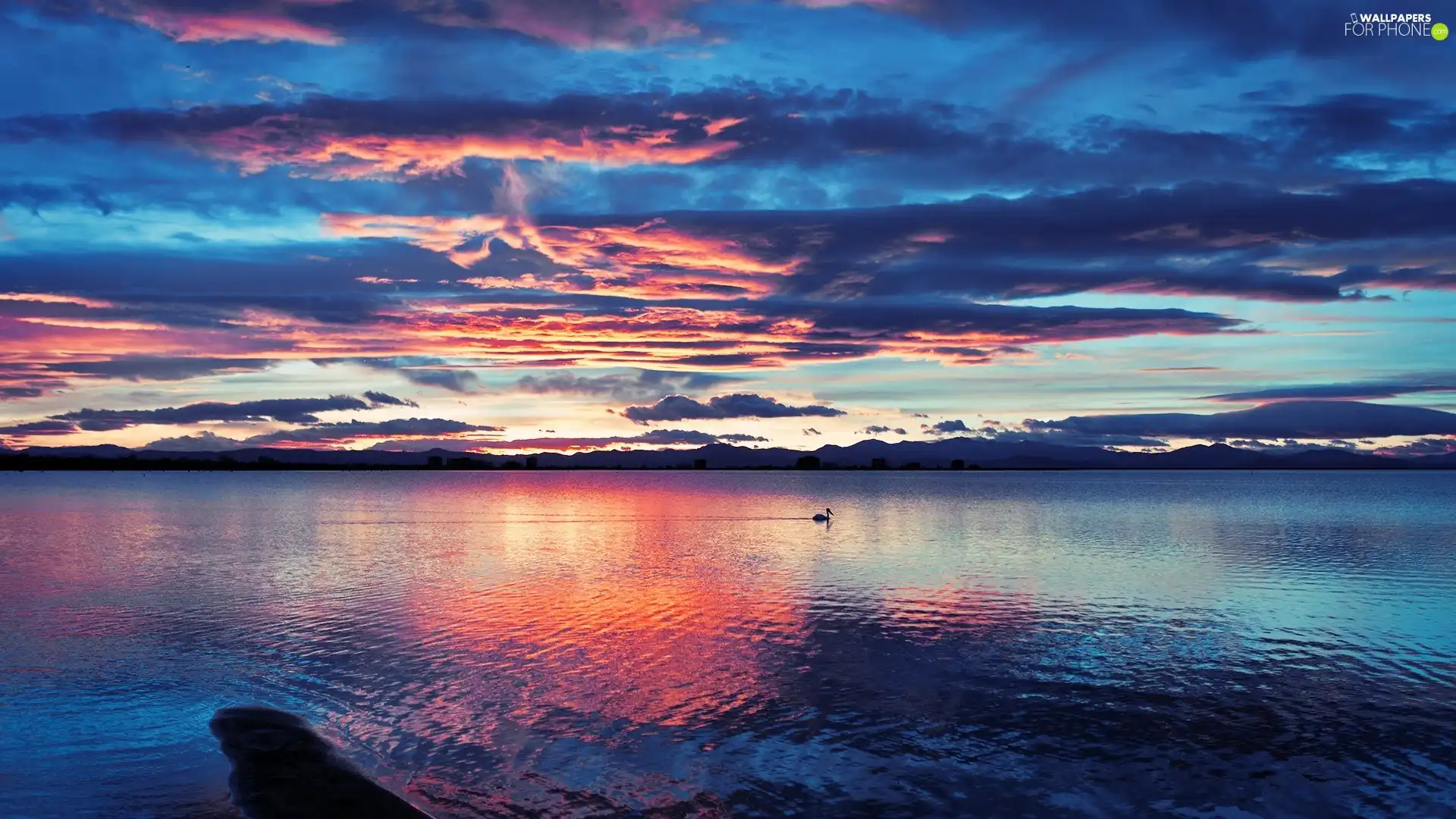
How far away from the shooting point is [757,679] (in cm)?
2308

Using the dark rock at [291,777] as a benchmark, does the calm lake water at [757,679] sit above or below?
below

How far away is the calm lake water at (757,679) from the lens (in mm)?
15820

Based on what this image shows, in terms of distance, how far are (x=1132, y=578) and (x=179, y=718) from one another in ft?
126

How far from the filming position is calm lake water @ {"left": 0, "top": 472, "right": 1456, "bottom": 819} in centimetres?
1582

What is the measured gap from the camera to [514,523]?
87562mm

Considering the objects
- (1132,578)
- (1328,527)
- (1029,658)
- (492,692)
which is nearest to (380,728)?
(492,692)

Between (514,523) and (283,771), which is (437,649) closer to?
(283,771)

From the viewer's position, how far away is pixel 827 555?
5503 centimetres

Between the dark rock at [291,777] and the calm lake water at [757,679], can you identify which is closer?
the dark rock at [291,777]

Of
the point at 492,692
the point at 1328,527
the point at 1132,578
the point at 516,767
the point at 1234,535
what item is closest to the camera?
the point at 516,767

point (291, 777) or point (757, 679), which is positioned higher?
point (291, 777)

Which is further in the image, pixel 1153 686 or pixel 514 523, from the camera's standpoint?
pixel 514 523

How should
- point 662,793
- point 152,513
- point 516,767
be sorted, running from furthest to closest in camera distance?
point 152,513
point 516,767
point 662,793

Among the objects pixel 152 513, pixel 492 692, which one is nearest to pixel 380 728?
pixel 492 692
